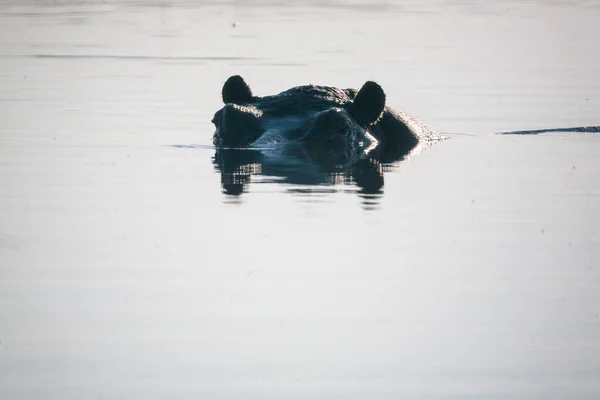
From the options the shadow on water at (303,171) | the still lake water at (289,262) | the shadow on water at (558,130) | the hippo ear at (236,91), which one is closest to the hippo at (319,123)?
the hippo ear at (236,91)

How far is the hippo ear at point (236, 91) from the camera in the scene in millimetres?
17734

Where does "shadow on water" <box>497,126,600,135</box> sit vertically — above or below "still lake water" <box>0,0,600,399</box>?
below

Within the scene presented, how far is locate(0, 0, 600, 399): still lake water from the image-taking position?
7926 mm

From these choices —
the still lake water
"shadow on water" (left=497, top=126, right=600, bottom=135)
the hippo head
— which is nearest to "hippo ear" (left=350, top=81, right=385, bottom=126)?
the hippo head

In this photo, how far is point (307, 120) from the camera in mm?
17016

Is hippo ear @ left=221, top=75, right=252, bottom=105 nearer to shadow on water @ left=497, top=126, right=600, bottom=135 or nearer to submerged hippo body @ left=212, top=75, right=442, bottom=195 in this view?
submerged hippo body @ left=212, top=75, right=442, bottom=195

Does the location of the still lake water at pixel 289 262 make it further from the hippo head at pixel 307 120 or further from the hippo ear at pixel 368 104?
the hippo ear at pixel 368 104

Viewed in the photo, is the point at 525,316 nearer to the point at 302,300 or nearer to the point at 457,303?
the point at 457,303

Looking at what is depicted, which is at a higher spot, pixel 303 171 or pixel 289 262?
pixel 289 262

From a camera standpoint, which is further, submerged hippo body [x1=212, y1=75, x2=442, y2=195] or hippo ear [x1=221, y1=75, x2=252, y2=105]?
hippo ear [x1=221, y1=75, x2=252, y2=105]

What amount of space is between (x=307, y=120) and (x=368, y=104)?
2.40 feet

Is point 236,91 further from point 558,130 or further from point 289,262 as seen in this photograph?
point 289,262

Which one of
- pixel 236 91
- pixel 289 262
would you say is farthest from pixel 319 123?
pixel 289 262

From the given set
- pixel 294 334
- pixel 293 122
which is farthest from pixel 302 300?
pixel 293 122
